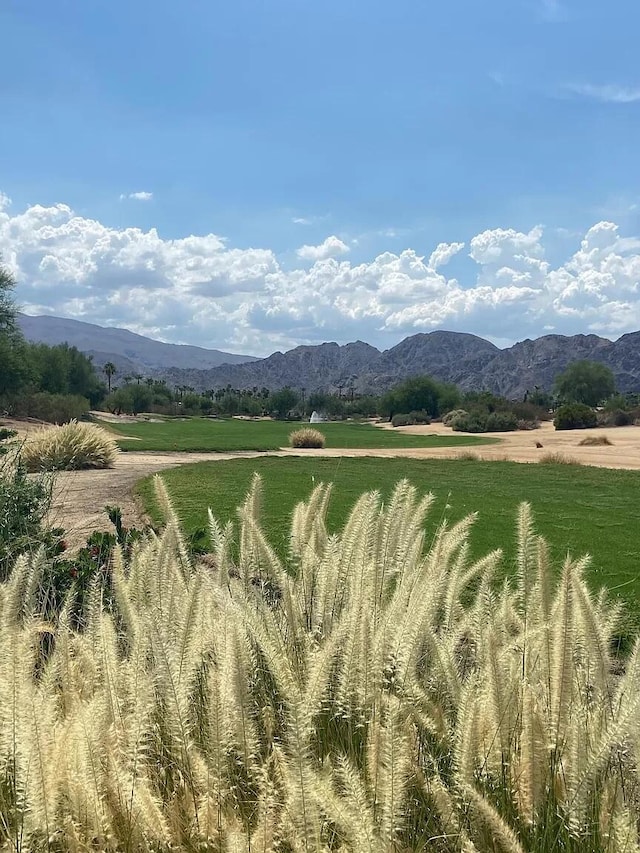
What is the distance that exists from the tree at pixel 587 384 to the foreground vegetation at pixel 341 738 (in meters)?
76.3

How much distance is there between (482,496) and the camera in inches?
464

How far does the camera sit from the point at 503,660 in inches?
71.6

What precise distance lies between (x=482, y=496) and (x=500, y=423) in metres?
41.0

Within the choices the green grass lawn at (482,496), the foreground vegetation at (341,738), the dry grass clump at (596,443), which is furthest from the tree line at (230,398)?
the foreground vegetation at (341,738)

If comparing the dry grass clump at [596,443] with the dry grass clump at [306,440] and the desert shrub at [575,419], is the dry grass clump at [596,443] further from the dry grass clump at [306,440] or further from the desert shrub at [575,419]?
the desert shrub at [575,419]

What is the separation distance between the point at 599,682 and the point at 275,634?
83 cm

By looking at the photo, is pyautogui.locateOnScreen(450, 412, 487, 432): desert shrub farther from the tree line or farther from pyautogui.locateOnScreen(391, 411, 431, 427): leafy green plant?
pyautogui.locateOnScreen(391, 411, 431, 427): leafy green plant

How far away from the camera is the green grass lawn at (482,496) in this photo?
755 cm

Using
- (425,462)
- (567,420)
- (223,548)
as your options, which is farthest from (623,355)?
(223,548)

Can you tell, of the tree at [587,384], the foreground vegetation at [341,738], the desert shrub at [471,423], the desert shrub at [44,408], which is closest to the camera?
the foreground vegetation at [341,738]

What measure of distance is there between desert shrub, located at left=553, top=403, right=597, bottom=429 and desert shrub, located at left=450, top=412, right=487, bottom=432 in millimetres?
4998

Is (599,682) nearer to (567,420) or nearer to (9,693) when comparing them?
(9,693)

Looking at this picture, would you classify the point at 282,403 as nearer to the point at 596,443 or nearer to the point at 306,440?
the point at 596,443

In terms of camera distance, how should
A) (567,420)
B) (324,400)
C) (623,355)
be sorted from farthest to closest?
(623,355) < (324,400) < (567,420)
